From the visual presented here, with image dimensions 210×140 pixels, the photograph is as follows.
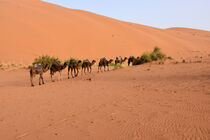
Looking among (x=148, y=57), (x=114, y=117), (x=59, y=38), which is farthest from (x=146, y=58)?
(x=59, y=38)

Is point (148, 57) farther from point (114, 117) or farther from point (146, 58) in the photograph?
point (114, 117)

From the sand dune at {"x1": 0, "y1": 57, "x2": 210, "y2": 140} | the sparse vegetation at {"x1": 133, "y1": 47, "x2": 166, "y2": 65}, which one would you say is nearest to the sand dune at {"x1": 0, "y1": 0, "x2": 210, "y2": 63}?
the sparse vegetation at {"x1": 133, "y1": 47, "x2": 166, "y2": 65}

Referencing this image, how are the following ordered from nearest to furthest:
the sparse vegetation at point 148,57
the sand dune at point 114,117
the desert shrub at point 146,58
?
the sand dune at point 114,117
the desert shrub at point 146,58
the sparse vegetation at point 148,57

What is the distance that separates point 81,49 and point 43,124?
1204 inches

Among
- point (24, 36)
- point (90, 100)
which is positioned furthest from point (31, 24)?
point (90, 100)

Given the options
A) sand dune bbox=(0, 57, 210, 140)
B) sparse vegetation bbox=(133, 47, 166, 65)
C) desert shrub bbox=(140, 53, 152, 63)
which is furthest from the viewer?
sparse vegetation bbox=(133, 47, 166, 65)

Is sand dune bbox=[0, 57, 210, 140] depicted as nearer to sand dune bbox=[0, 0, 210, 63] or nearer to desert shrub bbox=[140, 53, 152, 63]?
desert shrub bbox=[140, 53, 152, 63]

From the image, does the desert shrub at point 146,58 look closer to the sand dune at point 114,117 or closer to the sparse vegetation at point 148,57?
the sparse vegetation at point 148,57

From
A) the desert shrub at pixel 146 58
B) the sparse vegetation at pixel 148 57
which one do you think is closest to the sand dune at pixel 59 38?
the sparse vegetation at pixel 148 57

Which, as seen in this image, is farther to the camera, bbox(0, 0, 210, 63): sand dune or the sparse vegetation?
bbox(0, 0, 210, 63): sand dune

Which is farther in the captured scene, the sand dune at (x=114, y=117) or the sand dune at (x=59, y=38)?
the sand dune at (x=59, y=38)

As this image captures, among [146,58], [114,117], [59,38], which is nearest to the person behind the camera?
[114,117]

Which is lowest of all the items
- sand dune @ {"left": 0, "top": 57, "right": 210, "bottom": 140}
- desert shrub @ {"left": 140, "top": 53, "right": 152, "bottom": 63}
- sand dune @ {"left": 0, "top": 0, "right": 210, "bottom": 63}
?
sand dune @ {"left": 0, "top": 57, "right": 210, "bottom": 140}

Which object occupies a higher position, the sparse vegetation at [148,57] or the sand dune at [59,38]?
the sand dune at [59,38]
